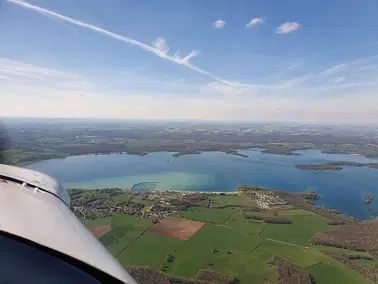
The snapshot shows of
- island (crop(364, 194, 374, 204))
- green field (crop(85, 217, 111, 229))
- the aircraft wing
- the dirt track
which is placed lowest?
island (crop(364, 194, 374, 204))

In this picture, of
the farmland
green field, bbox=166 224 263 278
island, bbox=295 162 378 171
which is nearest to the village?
the farmland

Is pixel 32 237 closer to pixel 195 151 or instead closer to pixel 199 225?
pixel 199 225

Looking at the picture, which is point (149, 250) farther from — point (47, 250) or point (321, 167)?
point (321, 167)

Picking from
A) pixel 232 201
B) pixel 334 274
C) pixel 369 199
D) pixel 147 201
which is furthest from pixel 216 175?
pixel 334 274

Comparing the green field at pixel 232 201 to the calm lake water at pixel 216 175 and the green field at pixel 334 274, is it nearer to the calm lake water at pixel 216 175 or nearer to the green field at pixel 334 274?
the calm lake water at pixel 216 175

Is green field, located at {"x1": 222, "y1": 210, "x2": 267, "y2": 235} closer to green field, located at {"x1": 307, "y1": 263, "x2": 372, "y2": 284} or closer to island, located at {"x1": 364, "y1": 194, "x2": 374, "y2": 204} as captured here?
green field, located at {"x1": 307, "y1": 263, "x2": 372, "y2": 284}

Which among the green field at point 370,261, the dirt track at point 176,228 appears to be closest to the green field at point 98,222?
the dirt track at point 176,228

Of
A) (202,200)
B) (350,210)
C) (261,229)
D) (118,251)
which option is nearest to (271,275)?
(261,229)

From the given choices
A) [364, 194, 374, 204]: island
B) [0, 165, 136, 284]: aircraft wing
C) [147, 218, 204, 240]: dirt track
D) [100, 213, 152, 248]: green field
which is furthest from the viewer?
[364, 194, 374, 204]: island
